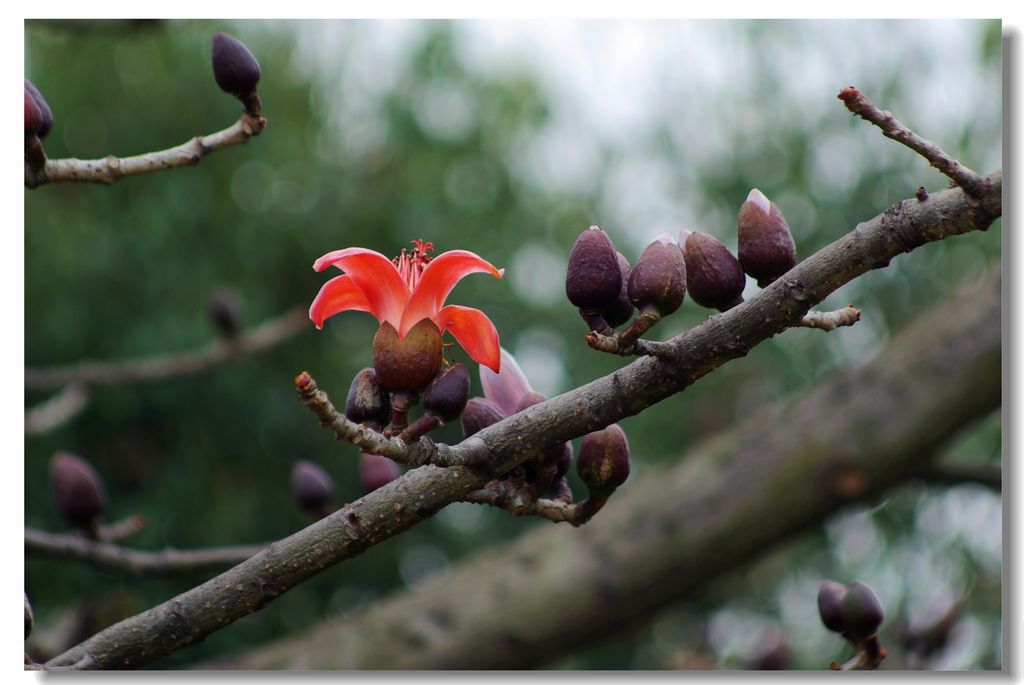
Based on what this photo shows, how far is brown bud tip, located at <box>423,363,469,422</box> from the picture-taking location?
69cm

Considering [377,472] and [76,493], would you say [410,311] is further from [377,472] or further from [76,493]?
[76,493]

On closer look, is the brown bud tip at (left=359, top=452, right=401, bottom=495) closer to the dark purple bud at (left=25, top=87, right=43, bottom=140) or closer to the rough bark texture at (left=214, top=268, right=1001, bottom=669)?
the dark purple bud at (left=25, top=87, right=43, bottom=140)

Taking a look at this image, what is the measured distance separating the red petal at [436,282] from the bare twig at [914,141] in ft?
0.78

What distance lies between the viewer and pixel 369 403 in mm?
A: 688

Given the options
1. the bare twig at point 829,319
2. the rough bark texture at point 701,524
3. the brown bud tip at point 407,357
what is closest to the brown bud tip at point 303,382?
the brown bud tip at point 407,357

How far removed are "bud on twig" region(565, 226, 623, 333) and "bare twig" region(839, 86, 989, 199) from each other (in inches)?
6.6

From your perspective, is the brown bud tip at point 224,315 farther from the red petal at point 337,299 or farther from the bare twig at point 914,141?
the bare twig at point 914,141

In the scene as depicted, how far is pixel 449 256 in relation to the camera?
713mm

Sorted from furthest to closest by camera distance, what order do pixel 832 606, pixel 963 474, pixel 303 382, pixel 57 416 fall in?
pixel 963 474, pixel 57 416, pixel 832 606, pixel 303 382

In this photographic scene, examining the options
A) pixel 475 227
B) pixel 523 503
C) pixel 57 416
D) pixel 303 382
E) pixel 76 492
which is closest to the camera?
pixel 303 382

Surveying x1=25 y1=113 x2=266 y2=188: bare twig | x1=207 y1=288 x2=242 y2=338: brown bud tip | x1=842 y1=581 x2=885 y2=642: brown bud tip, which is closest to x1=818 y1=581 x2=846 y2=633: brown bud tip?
x1=842 y1=581 x2=885 y2=642: brown bud tip

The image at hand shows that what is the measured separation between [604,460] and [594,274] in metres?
0.15

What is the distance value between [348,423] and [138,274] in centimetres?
245

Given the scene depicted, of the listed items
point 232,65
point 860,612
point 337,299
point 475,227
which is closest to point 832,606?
point 860,612
